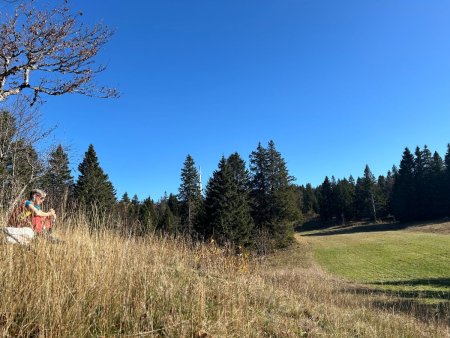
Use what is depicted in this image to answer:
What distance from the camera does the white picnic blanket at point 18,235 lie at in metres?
3.46

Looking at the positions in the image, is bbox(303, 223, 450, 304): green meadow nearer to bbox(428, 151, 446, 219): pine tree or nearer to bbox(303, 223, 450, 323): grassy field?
bbox(303, 223, 450, 323): grassy field

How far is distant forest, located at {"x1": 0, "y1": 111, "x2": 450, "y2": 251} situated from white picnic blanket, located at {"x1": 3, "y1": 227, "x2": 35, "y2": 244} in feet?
1.53

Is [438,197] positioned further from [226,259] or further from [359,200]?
[226,259]

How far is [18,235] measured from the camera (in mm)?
3576

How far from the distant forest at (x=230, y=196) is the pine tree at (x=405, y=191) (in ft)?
0.57

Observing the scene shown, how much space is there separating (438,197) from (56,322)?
72.5 meters

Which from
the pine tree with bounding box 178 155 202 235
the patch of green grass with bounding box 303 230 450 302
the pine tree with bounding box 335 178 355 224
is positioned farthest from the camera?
the pine tree with bounding box 335 178 355 224

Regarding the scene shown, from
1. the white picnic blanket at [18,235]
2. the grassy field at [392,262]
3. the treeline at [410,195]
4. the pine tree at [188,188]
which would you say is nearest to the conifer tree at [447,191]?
the treeline at [410,195]

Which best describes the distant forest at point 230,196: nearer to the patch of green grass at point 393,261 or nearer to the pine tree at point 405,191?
the pine tree at point 405,191

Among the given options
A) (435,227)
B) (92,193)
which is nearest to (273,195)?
(435,227)

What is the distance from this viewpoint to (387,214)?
8212 cm

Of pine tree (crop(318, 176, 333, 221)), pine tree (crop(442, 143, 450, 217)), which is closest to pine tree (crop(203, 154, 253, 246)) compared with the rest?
pine tree (crop(442, 143, 450, 217))

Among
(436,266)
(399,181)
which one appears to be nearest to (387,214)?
(399,181)

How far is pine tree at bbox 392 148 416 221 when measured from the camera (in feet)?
218
